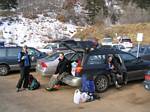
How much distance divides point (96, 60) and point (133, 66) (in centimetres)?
195

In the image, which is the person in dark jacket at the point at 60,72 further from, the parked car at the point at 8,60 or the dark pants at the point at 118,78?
the parked car at the point at 8,60

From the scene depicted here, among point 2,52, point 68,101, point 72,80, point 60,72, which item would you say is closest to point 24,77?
point 60,72

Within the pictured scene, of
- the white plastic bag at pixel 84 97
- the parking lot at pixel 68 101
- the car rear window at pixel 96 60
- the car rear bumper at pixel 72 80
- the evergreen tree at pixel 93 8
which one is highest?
the evergreen tree at pixel 93 8

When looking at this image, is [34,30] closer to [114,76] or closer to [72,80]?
[114,76]

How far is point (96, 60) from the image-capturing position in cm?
1579

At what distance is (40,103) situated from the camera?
13.9 metres

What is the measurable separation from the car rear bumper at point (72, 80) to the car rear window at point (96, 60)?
803 mm

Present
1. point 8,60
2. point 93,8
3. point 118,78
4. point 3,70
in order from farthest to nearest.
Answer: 1. point 93,8
2. point 8,60
3. point 3,70
4. point 118,78

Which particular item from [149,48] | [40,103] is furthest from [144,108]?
[149,48]

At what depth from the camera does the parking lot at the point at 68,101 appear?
509 inches

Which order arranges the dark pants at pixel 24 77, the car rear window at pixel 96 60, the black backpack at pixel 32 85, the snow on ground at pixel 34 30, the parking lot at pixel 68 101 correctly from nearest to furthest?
the parking lot at pixel 68 101
the car rear window at pixel 96 60
the dark pants at pixel 24 77
the black backpack at pixel 32 85
the snow on ground at pixel 34 30

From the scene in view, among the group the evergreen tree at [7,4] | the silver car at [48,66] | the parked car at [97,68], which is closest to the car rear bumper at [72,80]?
the parked car at [97,68]

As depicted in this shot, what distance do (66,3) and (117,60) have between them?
54347 millimetres

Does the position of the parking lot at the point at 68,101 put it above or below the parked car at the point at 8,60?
below
